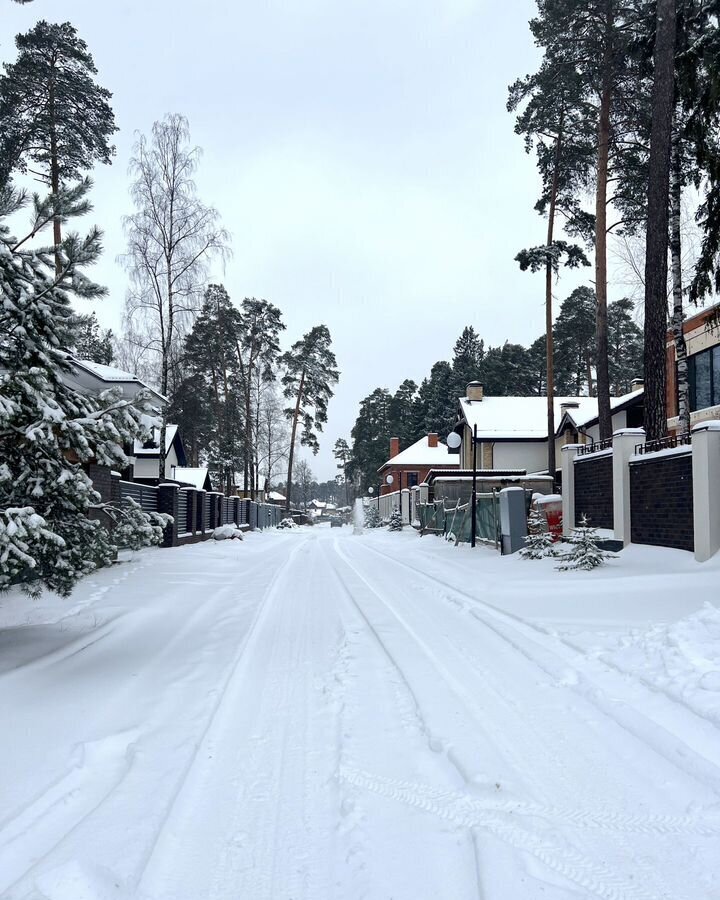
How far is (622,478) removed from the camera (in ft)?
40.3

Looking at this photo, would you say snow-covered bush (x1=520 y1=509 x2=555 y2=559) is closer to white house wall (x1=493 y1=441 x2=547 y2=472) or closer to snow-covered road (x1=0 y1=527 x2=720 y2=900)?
snow-covered road (x1=0 y1=527 x2=720 y2=900)

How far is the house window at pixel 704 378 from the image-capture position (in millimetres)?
19109

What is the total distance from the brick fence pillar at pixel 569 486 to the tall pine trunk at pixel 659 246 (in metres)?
3.00

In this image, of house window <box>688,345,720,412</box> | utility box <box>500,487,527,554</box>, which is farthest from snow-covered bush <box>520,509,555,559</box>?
house window <box>688,345,720,412</box>

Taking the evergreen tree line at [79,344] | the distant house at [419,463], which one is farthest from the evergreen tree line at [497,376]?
the evergreen tree line at [79,344]

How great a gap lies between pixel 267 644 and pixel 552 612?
3.52 metres

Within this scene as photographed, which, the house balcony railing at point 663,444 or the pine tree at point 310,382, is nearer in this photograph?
the house balcony railing at point 663,444

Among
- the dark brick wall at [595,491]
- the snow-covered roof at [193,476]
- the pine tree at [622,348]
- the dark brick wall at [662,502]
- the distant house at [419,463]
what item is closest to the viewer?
the dark brick wall at [662,502]

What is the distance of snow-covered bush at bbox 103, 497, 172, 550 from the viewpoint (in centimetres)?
641

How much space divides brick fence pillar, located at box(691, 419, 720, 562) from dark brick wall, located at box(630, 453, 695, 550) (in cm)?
49

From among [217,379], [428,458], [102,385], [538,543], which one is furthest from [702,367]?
[428,458]

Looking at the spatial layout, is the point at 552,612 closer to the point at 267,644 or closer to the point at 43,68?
the point at 267,644

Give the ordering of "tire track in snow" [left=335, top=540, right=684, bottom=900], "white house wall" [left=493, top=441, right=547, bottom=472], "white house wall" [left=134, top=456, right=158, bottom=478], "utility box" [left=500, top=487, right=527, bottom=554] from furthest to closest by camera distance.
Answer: "white house wall" [left=493, top=441, right=547, bottom=472] < "white house wall" [left=134, top=456, right=158, bottom=478] < "utility box" [left=500, top=487, right=527, bottom=554] < "tire track in snow" [left=335, top=540, right=684, bottom=900]

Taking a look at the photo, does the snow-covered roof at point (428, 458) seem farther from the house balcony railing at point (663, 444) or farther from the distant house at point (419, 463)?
the house balcony railing at point (663, 444)
